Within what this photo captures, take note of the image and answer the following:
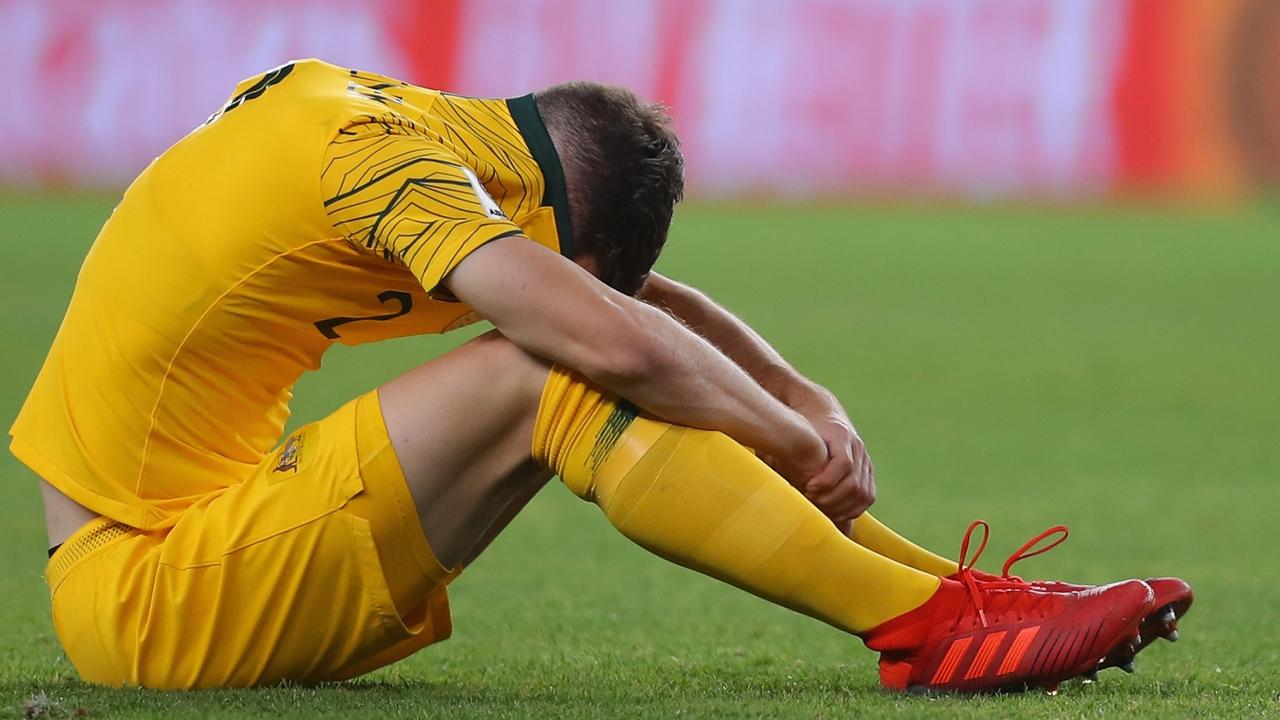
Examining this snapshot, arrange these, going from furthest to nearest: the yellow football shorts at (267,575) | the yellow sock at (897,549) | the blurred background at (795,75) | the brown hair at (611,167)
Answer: the blurred background at (795,75) → the yellow sock at (897,549) → the brown hair at (611,167) → the yellow football shorts at (267,575)

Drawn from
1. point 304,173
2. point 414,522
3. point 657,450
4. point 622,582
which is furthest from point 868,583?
point 622,582

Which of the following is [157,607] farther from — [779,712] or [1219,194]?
[1219,194]

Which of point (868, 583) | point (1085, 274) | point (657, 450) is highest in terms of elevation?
point (657, 450)

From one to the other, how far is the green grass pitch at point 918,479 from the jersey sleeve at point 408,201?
1.96ft

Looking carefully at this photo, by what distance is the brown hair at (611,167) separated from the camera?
236cm

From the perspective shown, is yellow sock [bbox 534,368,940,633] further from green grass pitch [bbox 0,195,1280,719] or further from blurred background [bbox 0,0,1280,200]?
blurred background [bbox 0,0,1280,200]

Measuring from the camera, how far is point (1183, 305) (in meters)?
9.27

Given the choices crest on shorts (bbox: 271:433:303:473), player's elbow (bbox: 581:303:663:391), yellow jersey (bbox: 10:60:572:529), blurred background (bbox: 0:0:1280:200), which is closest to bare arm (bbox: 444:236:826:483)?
player's elbow (bbox: 581:303:663:391)

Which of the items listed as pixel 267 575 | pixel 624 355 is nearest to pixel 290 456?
pixel 267 575

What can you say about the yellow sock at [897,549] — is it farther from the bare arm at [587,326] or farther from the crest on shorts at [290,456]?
the crest on shorts at [290,456]

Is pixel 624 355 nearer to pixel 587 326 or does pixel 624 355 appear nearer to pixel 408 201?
pixel 587 326

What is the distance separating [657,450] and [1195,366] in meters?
5.57

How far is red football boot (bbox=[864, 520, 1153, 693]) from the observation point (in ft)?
7.59

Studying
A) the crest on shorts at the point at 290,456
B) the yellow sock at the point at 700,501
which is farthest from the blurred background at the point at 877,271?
the crest on shorts at the point at 290,456
